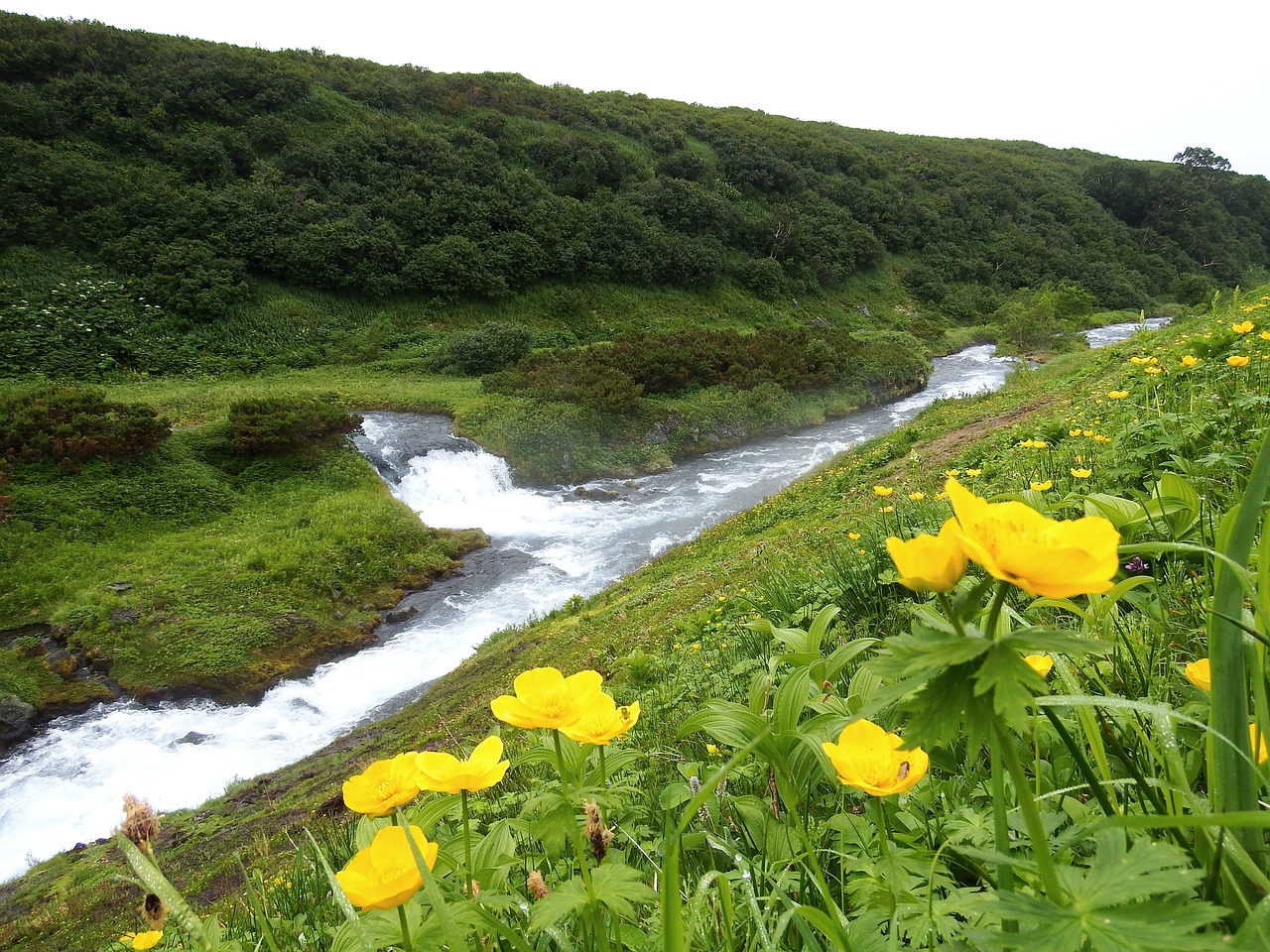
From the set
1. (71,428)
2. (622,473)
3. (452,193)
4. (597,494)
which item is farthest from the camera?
(452,193)

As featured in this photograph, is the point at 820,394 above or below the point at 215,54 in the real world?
below

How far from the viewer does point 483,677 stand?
7.22m

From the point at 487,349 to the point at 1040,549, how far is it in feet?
71.7

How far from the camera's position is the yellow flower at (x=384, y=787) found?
3.16 ft

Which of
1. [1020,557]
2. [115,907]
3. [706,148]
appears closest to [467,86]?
[706,148]

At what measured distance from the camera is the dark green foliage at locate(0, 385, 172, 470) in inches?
443

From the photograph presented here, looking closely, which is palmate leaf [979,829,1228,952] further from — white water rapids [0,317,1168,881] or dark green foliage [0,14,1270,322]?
dark green foliage [0,14,1270,322]

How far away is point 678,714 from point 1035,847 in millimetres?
2716

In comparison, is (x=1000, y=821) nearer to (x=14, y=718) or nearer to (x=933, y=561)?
(x=933, y=561)

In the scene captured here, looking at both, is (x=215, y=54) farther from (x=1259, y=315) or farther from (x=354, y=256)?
(x=1259, y=315)

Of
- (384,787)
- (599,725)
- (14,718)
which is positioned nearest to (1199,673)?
(599,725)

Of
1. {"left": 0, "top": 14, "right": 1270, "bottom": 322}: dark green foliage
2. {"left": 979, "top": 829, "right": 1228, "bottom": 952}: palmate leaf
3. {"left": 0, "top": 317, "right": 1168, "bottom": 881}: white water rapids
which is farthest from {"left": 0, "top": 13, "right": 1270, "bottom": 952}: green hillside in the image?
{"left": 0, "top": 317, "right": 1168, "bottom": 881}: white water rapids

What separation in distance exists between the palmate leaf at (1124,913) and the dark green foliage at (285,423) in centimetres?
1497

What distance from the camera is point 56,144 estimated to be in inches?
893
